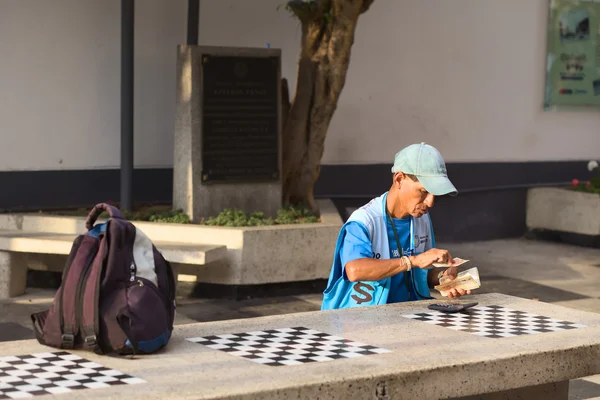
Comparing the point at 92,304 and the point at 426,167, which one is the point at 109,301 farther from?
the point at 426,167

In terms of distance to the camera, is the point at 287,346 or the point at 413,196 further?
the point at 413,196

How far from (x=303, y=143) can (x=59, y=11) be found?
248 centimetres

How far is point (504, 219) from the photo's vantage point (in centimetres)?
1301

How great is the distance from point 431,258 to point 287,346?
3.15 ft

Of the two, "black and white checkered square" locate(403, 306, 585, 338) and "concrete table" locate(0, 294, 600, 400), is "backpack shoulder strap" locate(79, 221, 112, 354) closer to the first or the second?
"concrete table" locate(0, 294, 600, 400)

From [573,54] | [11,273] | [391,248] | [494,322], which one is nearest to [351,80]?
[573,54]

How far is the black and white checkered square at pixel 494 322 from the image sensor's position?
430cm

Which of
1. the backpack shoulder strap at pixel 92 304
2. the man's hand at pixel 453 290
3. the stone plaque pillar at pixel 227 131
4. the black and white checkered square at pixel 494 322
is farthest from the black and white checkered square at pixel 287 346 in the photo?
the stone plaque pillar at pixel 227 131

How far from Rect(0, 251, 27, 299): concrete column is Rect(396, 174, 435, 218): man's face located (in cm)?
457

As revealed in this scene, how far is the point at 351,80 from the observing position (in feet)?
38.1

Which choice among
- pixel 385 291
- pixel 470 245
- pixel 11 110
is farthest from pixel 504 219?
pixel 385 291

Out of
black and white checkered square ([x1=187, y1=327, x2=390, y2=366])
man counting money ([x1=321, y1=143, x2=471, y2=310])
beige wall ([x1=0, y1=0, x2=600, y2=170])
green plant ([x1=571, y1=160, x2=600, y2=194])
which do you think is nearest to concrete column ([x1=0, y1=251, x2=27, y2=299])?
beige wall ([x1=0, y1=0, x2=600, y2=170])

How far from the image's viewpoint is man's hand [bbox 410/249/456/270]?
458cm

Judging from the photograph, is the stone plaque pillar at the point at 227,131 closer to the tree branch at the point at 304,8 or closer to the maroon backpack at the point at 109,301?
the tree branch at the point at 304,8
